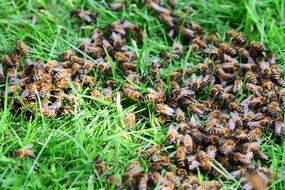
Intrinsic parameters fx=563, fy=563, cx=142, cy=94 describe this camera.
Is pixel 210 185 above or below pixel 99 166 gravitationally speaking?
below

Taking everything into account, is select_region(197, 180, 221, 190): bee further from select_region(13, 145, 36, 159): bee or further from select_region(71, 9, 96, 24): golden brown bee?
select_region(71, 9, 96, 24): golden brown bee

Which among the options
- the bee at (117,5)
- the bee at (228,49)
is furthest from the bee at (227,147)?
the bee at (117,5)

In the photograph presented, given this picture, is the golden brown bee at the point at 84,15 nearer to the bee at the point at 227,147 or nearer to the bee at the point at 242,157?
the bee at the point at 227,147

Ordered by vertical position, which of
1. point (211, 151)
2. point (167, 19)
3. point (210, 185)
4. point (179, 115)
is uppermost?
point (167, 19)

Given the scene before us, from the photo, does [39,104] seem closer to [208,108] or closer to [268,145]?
[208,108]

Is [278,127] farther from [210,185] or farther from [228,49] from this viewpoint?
[228,49]

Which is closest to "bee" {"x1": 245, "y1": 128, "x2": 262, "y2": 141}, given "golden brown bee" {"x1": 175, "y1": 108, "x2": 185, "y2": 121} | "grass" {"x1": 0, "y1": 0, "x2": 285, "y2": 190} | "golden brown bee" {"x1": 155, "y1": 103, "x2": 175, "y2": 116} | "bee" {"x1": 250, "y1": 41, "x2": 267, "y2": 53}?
"grass" {"x1": 0, "y1": 0, "x2": 285, "y2": 190}

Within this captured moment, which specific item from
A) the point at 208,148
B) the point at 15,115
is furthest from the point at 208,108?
the point at 15,115

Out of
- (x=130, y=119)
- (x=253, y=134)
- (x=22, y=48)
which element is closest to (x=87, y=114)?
(x=130, y=119)
